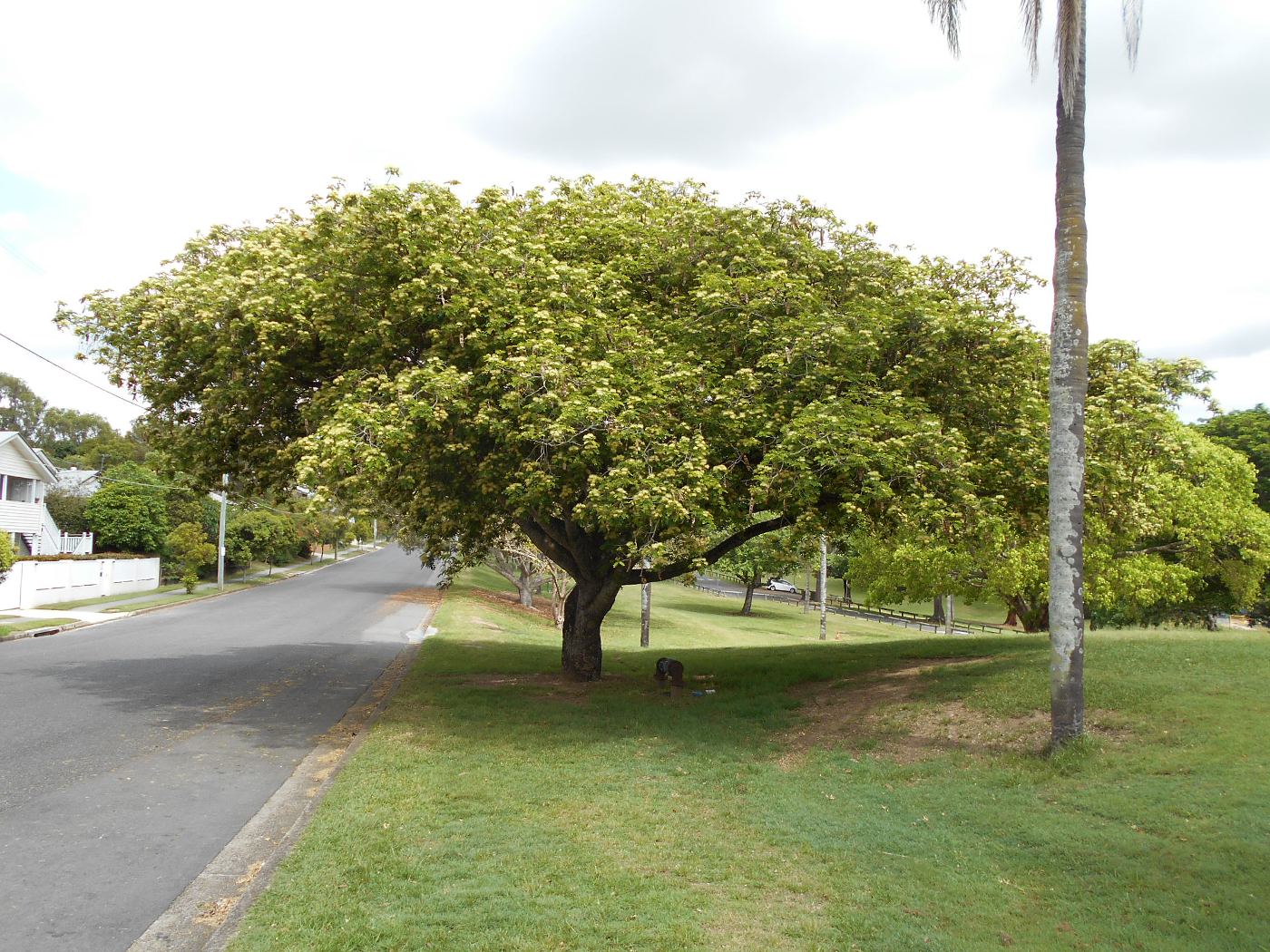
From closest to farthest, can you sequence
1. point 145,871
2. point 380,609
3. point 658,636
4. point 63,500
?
point 145,871 → point 380,609 → point 658,636 → point 63,500

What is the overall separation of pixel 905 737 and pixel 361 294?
358 inches

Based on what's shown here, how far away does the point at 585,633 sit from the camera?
53.5ft

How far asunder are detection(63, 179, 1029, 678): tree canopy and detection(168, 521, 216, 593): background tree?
86.5ft

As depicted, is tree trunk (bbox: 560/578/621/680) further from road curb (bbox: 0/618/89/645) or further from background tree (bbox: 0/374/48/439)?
background tree (bbox: 0/374/48/439)

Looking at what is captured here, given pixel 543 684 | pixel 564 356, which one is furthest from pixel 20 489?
pixel 564 356

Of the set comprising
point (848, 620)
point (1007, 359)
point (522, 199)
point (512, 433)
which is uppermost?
point (522, 199)

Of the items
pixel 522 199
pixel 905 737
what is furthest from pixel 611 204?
pixel 905 737

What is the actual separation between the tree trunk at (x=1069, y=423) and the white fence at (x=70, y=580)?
29.4 meters

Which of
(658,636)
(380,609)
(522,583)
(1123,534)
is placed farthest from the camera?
(522,583)

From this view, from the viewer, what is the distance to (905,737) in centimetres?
1070

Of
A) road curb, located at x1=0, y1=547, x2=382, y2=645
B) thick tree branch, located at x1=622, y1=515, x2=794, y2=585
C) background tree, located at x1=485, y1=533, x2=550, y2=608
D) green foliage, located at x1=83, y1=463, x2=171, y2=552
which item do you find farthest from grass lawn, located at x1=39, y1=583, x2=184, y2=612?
thick tree branch, located at x1=622, y1=515, x2=794, y2=585

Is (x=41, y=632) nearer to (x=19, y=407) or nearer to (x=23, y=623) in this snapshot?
(x=23, y=623)

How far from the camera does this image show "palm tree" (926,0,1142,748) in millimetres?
9125

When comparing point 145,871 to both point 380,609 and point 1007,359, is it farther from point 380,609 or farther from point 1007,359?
point 380,609
